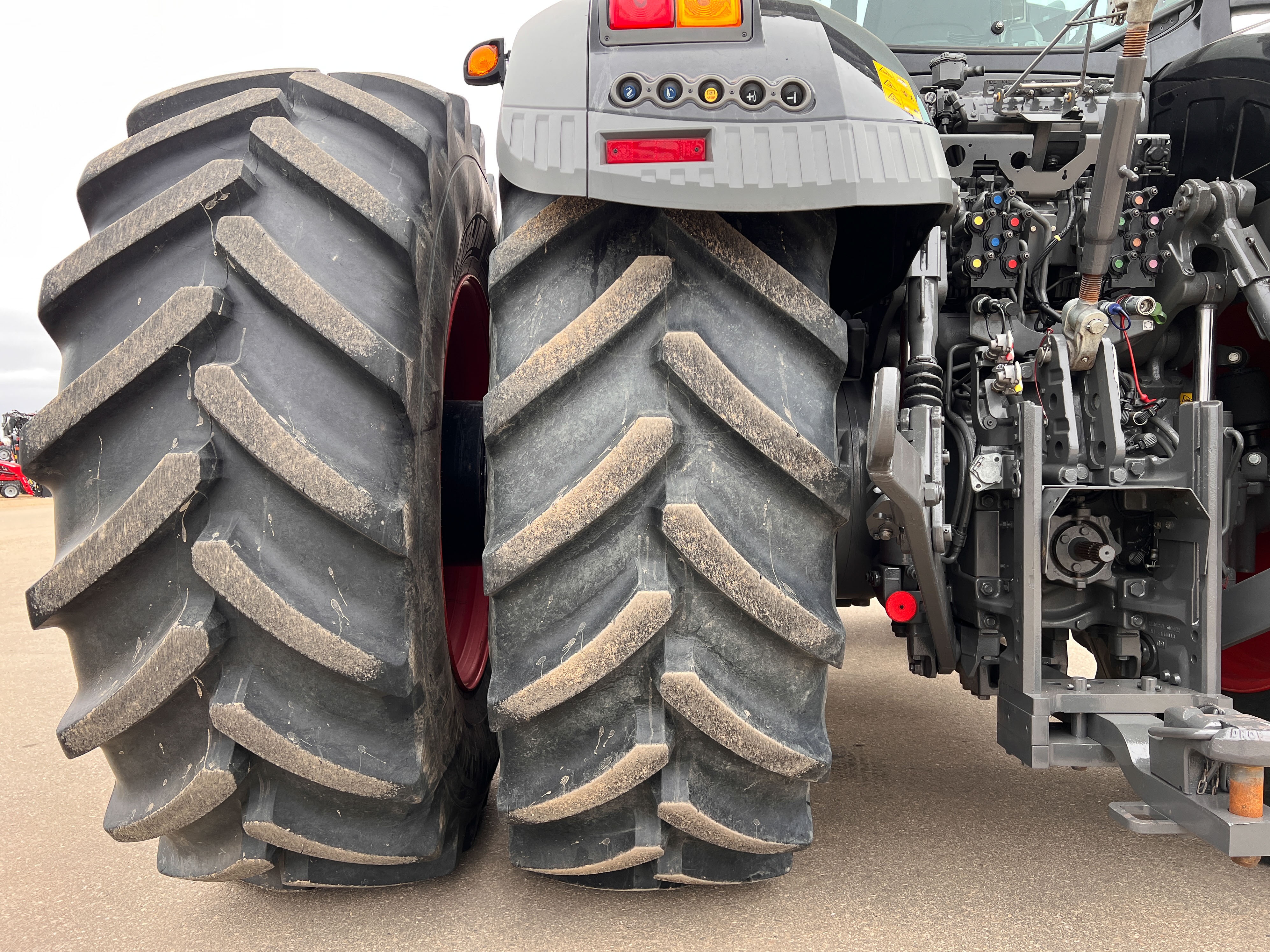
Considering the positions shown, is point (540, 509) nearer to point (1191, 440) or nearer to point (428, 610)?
point (428, 610)

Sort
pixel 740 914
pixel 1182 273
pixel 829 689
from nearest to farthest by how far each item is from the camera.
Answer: pixel 740 914 → pixel 1182 273 → pixel 829 689

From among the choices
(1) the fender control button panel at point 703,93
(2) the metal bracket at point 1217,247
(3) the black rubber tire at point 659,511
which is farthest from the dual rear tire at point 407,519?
(2) the metal bracket at point 1217,247

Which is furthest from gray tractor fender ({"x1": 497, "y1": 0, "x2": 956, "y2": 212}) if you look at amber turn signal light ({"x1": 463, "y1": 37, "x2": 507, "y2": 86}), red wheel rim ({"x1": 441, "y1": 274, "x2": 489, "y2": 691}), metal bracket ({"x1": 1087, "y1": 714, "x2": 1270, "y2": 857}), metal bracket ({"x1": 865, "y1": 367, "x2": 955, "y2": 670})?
metal bracket ({"x1": 1087, "y1": 714, "x2": 1270, "y2": 857})

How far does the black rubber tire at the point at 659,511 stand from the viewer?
1126mm

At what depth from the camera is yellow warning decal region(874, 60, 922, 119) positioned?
1.25 m

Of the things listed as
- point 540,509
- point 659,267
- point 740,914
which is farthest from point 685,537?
point 740,914

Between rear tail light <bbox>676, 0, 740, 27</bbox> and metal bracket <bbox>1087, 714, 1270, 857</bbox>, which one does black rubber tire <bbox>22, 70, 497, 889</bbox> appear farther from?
metal bracket <bbox>1087, 714, 1270, 857</bbox>

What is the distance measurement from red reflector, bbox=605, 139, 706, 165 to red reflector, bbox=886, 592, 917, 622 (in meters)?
1.08

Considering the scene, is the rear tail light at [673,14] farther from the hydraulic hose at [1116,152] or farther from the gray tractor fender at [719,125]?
the hydraulic hose at [1116,152]

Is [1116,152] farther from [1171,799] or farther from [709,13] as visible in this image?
[1171,799]

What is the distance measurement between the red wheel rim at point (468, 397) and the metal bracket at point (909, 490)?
998mm

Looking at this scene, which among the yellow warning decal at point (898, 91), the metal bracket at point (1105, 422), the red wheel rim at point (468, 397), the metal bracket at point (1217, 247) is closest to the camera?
the yellow warning decal at point (898, 91)

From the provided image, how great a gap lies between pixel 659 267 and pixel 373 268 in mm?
465

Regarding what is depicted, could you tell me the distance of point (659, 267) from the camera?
1.16 metres
